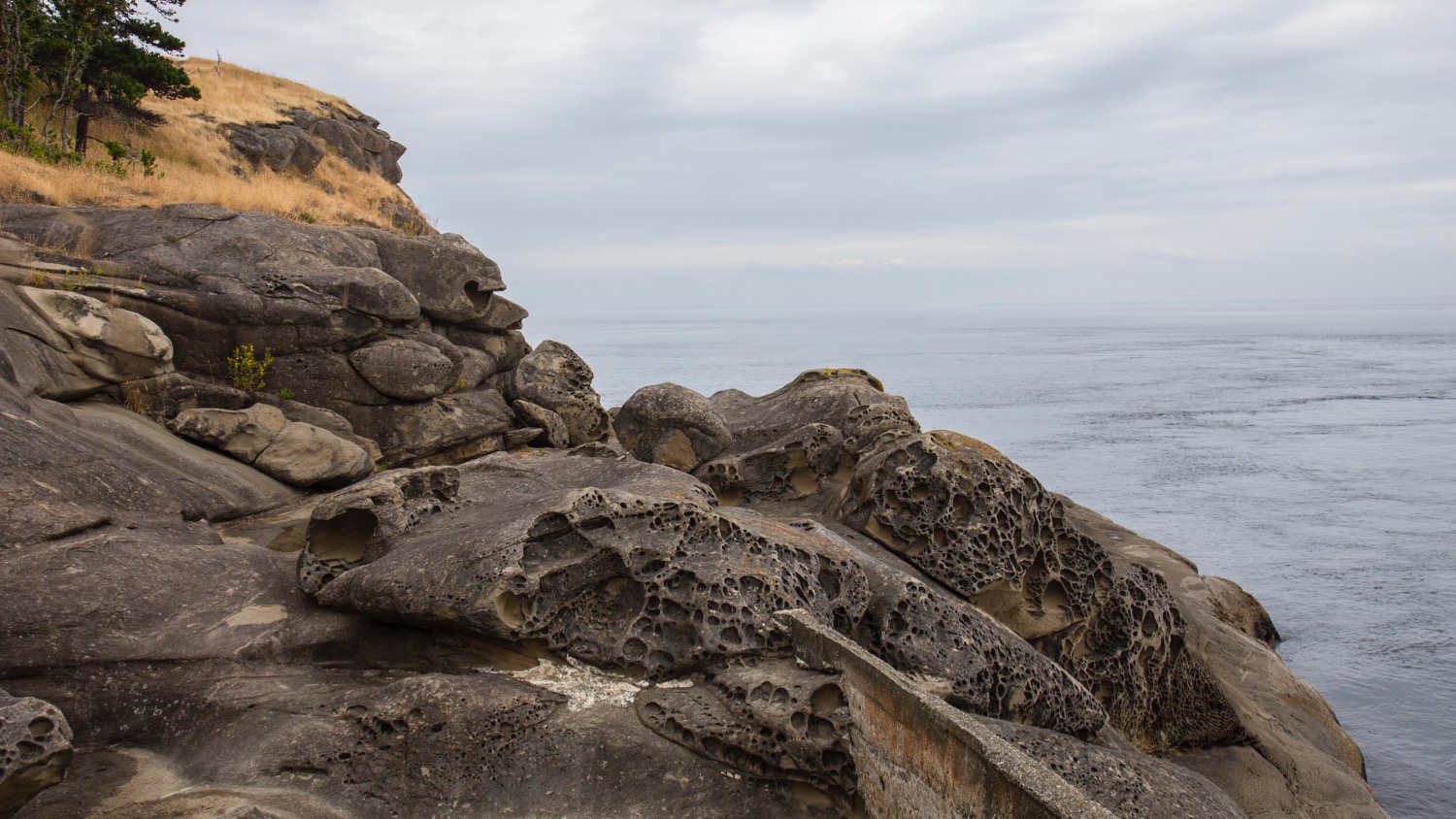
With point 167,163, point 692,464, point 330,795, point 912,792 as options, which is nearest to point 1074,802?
point 912,792

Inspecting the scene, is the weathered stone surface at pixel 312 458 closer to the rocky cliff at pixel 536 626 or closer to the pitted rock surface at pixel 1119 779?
the rocky cliff at pixel 536 626

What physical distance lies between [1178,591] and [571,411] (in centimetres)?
1008

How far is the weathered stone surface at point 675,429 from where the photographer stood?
14.2m

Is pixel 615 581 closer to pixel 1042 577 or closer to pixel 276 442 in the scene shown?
pixel 1042 577

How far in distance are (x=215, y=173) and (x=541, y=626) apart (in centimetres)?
2171

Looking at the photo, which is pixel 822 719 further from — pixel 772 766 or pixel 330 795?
pixel 330 795

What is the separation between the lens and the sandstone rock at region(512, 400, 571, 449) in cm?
1625

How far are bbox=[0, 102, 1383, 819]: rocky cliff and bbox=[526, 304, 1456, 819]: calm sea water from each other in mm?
4791

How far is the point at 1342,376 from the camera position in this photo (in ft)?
207

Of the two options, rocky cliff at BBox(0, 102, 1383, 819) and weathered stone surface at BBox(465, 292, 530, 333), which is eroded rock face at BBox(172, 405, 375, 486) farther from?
weathered stone surface at BBox(465, 292, 530, 333)

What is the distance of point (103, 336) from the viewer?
38.0 feet

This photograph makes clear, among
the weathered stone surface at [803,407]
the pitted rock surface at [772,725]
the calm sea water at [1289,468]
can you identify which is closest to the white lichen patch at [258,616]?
the pitted rock surface at [772,725]

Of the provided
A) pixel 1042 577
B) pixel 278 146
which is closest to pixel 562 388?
pixel 1042 577

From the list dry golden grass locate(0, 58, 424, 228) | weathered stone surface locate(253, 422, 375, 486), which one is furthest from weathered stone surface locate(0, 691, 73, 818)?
dry golden grass locate(0, 58, 424, 228)
